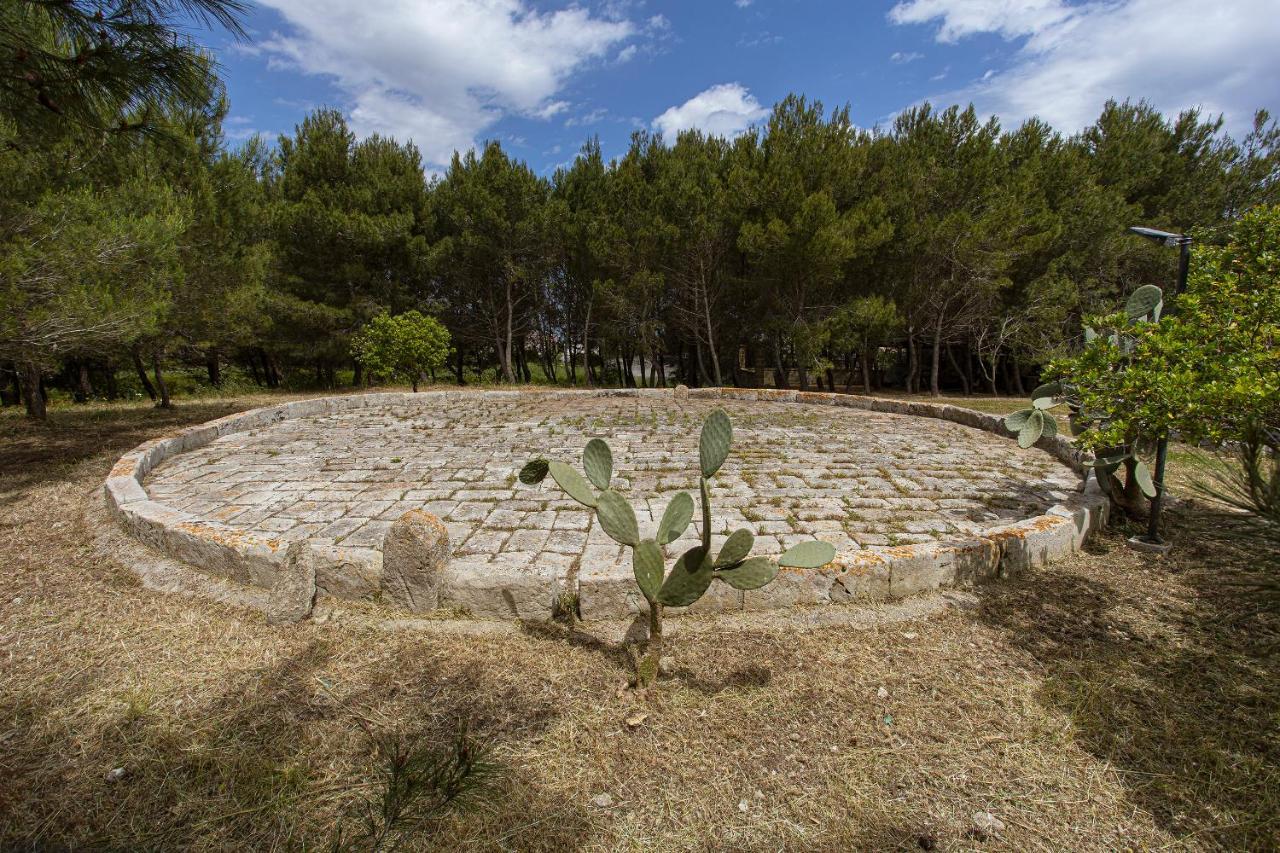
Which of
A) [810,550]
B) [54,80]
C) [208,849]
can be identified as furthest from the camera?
[54,80]

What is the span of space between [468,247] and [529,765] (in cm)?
1637

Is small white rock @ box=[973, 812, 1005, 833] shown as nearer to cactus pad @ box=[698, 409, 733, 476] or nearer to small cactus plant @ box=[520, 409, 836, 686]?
small cactus plant @ box=[520, 409, 836, 686]

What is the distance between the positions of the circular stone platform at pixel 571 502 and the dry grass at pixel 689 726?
285mm

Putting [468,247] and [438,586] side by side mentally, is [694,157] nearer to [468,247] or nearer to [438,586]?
[468,247]

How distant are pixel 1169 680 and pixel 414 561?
3476 millimetres

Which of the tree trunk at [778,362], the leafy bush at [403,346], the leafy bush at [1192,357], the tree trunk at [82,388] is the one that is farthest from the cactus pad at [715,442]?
the tree trunk at [82,388]

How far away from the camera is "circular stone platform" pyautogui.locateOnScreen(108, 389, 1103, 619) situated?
2898 mm

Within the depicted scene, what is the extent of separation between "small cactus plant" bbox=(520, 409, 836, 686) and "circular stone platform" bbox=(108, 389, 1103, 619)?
2.20ft

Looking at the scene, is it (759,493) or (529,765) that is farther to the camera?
(759,493)

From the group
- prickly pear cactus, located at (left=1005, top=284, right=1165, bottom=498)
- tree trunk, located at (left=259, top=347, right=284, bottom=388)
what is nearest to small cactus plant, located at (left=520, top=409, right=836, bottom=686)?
prickly pear cactus, located at (left=1005, top=284, right=1165, bottom=498)

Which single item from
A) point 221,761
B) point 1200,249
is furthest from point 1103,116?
point 221,761

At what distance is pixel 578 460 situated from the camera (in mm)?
5926

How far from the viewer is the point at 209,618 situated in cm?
281

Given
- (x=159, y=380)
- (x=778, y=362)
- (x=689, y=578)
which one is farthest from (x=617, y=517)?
(x=778, y=362)
